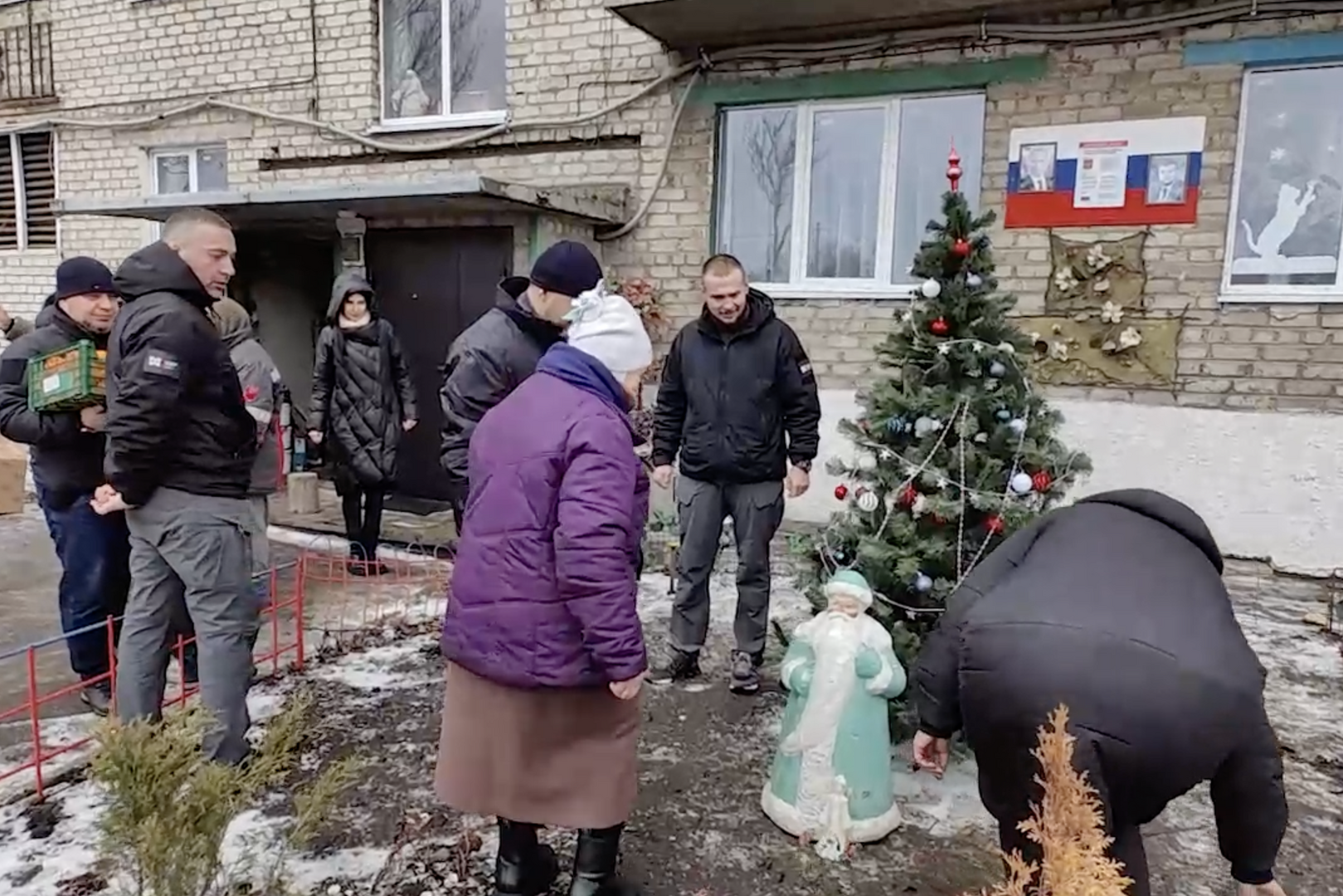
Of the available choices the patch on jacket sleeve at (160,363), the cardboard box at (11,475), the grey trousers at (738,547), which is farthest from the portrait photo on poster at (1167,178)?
the cardboard box at (11,475)

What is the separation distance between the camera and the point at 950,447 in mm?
3039

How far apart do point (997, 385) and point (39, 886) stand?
9.84 ft

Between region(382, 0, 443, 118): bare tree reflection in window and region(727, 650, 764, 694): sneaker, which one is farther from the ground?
region(382, 0, 443, 118): bare tree reflection in window

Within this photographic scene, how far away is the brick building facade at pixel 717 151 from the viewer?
557cm

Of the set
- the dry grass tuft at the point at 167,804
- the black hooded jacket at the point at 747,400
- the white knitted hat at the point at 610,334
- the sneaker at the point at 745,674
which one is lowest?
the sneaker at the point at 745,674

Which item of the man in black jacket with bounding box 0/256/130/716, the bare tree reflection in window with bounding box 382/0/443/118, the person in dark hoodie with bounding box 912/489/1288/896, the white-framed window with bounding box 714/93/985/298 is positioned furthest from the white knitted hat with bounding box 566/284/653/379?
the bare tree reflection in window with bounding box 382/0/443/118

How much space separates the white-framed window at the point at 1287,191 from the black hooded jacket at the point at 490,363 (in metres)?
4.51

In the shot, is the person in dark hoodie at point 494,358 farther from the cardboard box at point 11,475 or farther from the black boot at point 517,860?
the cardboard box at point 11,475

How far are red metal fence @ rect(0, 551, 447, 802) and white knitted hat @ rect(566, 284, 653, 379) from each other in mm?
1767

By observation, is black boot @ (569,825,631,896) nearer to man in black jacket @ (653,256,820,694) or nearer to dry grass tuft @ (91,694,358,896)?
dry grass tuft @ (91,694,358,896)

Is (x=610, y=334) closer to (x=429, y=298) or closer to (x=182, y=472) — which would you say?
(x=182, y=472)

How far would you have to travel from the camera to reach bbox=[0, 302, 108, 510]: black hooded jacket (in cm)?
326

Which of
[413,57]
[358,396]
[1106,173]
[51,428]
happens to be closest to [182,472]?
[51,428]

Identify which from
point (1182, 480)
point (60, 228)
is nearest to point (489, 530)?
point (1182, 480)
